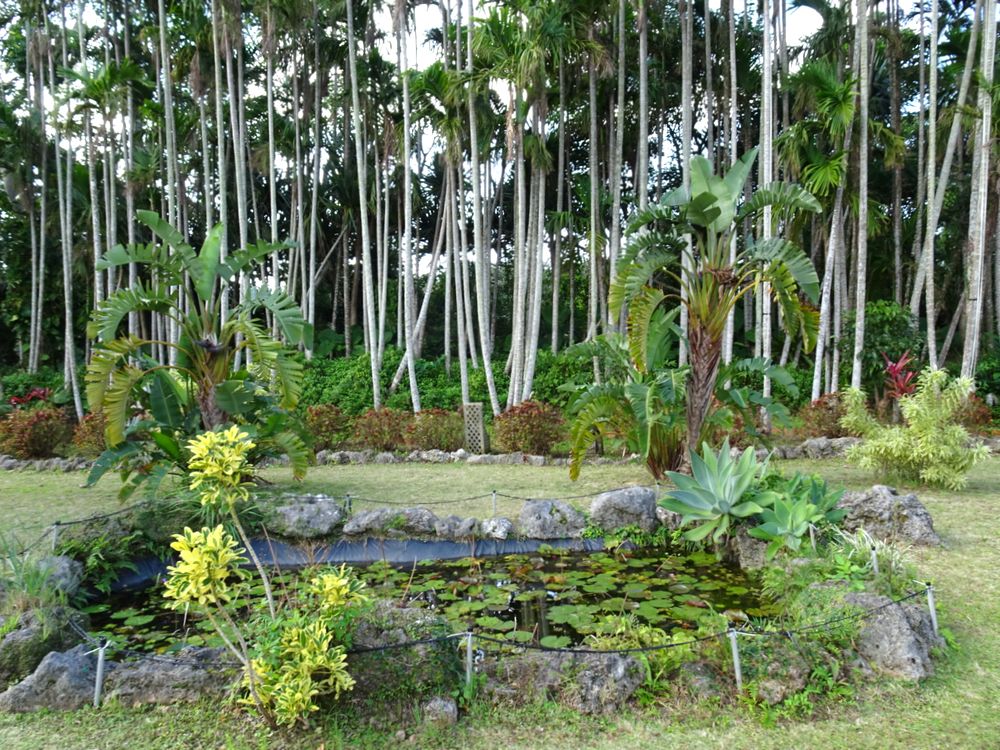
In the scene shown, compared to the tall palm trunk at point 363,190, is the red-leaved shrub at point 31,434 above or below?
below

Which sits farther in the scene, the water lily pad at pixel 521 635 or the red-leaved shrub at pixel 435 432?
the red-leaved shrub at pixel 435 432

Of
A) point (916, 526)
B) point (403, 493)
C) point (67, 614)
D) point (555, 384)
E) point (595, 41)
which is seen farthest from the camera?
point (555, 384)

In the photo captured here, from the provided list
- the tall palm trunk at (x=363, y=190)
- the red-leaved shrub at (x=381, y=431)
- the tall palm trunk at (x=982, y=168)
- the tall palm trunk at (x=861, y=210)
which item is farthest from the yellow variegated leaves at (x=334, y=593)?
the tall palm trunk at (x=982, y=168)

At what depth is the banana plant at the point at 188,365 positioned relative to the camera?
6.68m

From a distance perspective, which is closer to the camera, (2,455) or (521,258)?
(2,455)

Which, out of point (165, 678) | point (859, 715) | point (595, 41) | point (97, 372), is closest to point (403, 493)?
point (97, 372)

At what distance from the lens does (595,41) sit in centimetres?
1273

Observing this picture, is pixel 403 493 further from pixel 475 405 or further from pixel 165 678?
pixel 165 678

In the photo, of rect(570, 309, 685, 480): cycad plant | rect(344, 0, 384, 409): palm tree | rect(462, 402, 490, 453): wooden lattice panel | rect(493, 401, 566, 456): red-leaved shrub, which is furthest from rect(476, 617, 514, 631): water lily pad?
rect(344, 0, 384, 409): palm tree

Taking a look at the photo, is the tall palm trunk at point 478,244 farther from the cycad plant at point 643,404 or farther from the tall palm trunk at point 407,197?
the cycad plant at point 643,404

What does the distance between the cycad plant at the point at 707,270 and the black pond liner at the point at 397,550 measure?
208cm

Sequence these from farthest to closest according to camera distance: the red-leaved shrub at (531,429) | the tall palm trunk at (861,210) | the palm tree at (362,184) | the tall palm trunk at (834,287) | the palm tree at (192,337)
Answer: the palm tree at (362,184)
the tall palm trunk at (834,287)
the tall palm trunk at (861,210)
the red-leaved shrub at (531,429)
the palm tree at (192,337)

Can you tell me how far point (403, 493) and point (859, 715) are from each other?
5.63 metres

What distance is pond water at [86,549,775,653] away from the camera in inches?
165
